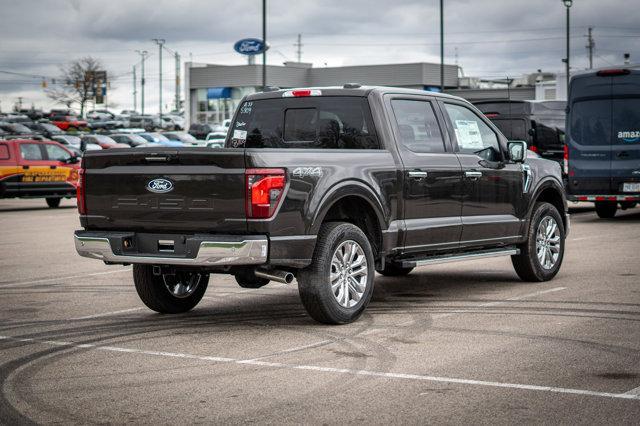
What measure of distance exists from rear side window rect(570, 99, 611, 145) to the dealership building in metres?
59.1

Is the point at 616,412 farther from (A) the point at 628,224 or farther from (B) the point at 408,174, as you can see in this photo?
(A) the point at 628,224

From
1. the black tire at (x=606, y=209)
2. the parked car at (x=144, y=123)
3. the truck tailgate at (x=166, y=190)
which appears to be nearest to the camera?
the truck tailgate at (x=166, y=190)

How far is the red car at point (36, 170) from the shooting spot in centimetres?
2619

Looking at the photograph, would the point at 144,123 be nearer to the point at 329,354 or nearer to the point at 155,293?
the point at 155,293

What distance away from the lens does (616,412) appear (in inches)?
228

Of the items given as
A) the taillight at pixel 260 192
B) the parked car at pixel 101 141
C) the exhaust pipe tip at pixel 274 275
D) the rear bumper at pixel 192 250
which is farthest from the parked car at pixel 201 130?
the taillight at pixel 260 192

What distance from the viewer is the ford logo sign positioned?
8.37 metres

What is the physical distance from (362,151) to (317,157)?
0.65m

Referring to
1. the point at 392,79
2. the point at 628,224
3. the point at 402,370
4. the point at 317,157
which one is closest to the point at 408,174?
the point at 317,157

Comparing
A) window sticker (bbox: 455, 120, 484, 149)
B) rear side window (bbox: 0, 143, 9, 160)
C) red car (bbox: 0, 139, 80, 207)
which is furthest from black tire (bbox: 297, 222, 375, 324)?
rear side window (bbox: 0, 143, 9, 160)

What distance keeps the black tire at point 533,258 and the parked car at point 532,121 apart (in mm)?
11639

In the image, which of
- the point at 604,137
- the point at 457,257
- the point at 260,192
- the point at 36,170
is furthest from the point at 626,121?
the point at 260,192

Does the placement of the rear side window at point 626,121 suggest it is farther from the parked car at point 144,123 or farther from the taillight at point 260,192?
the parked car at point 144,123

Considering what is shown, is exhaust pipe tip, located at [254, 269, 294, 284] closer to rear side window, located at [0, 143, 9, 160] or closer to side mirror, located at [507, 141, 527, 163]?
side mirror, located at [507, 141, 527, 163]
